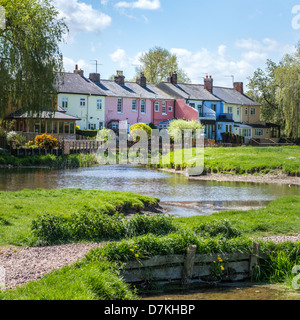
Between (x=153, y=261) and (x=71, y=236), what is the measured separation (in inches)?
133

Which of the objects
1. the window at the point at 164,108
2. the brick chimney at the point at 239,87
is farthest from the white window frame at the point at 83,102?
the brick chimney at the point at 239,87

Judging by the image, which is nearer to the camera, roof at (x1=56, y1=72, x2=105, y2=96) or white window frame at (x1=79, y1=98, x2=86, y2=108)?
roof at (x1=56, y1=72, x2=105, y2=96)

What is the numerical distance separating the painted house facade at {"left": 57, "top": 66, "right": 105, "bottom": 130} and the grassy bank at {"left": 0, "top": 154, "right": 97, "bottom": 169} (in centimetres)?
1671

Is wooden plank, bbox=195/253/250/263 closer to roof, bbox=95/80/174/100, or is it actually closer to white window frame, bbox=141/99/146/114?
roof, bbox=95/80/174/100

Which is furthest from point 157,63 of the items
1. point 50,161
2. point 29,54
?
point 29,54

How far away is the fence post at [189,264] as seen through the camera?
1095cm

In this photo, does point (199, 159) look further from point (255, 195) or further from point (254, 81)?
point (254, 81)

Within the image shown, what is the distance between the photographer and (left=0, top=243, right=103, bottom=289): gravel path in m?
9.45

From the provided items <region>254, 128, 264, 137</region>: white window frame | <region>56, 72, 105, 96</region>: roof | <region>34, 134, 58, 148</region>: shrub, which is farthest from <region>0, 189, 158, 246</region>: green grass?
<region>254, 128, 264, 137</region>: white window frame

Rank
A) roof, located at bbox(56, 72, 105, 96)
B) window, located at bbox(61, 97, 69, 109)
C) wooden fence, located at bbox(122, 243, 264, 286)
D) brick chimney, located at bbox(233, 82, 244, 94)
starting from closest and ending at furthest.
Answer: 1. wooden fence, located at bbox(122, 243, 264, 286)
2. window, located at bbox(61, 97, 69, 109)
3. roof, located at bbox(56, 72, 105, 96)
4. brick chimney, located at bbox(233, 82, 244, 94)

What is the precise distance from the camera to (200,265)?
36.9 ft
